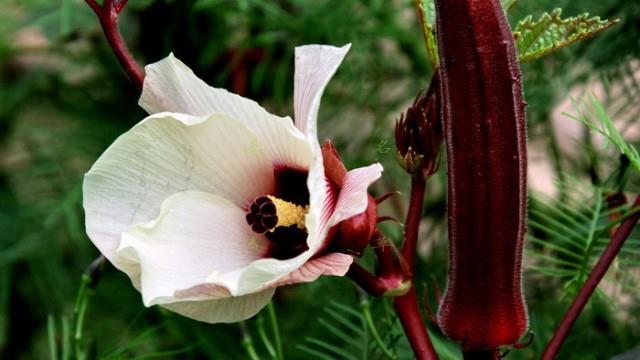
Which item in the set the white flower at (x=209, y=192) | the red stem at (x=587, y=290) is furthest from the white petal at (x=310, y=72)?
the red stem at (x=587, y=290)

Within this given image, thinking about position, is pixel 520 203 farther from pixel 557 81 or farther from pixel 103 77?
pixel 103 77

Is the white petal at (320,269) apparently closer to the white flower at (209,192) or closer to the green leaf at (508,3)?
the white flower at (209,192)

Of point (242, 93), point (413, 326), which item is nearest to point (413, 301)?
point (413, 326)

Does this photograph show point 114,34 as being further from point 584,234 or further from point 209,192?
point 584,234

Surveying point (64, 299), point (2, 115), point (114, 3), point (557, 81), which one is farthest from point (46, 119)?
point (114, 3)

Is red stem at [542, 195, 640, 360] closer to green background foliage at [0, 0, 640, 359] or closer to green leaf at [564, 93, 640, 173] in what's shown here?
green leaf at [564, 93, 640, 173]

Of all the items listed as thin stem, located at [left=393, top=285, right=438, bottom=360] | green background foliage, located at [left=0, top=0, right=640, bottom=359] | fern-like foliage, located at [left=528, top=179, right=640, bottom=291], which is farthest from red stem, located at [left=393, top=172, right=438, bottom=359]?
green background foliage, located at [left=0, top=0, right=640, bottom=359]

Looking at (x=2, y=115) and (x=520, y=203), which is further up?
(x=520, y=203)
